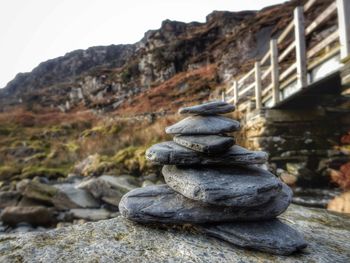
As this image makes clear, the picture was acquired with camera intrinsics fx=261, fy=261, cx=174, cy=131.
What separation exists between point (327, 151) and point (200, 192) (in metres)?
7.82

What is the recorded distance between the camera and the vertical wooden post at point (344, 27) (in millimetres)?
4473

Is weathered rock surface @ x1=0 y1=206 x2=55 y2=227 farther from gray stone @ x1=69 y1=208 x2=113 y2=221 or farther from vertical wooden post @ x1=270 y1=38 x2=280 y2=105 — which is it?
vertical wooden post @ x1=270 y1=38 x2=280 y2=105

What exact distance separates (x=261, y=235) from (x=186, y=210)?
0.69 m

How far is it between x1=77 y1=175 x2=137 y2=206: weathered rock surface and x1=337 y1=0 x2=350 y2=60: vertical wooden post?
22.2ft

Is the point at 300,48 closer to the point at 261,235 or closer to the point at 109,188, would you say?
the point at 261,235

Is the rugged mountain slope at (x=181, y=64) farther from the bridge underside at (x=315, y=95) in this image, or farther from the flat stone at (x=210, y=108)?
the flat stone at (x=210, y=108)

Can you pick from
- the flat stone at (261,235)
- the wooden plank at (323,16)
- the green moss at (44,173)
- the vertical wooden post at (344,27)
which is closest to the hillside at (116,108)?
the green moss at (44,173)

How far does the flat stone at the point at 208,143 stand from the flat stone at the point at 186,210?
0.53 meters

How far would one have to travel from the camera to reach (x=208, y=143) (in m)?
2.49

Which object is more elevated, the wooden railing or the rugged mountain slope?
the rugged mountain slope

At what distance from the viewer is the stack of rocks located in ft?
7.45

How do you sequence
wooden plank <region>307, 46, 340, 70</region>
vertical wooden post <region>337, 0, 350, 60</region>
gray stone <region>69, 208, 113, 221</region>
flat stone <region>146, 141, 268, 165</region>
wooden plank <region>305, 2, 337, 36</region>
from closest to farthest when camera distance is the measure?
flat stone <region>146, 141, 268, 165</region>
vertical wooden post <region>337, 0, 350, 60</region>
wooden plank <region>307, 46, 340, 70</region>
wooden plank <region>305, 2, 337, 36</region>
gray stone <region>69, 208, 113, 221</region>

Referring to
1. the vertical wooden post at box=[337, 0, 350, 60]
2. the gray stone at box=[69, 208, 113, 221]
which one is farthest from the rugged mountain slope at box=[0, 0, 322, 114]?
the vertical wooden post at box=[337, 0, 350, 60]

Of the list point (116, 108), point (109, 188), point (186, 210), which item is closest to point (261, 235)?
point (186, 210)
